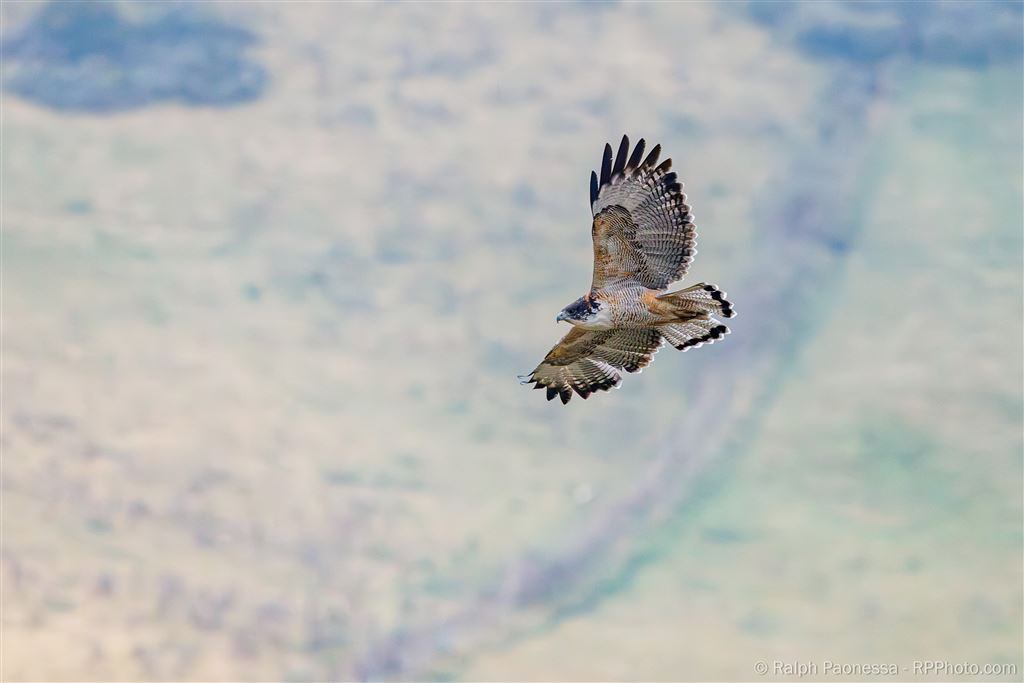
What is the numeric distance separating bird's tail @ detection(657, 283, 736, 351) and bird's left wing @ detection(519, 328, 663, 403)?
495 millimetres

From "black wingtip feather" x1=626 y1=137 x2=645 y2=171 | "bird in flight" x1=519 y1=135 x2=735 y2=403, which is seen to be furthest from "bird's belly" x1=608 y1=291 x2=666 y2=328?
"black wingtip feather" x1=626 y1=137 x2=645 y2=171

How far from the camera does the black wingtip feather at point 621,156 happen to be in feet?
72.5

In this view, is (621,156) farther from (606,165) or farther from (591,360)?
(591,360)

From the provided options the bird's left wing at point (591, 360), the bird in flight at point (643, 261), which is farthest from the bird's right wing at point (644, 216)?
the bird's left wing at point (591, 360)

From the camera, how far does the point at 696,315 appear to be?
22344 millimetres

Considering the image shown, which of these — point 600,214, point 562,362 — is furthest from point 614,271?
point 562,362

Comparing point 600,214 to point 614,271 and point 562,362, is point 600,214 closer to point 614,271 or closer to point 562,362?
point 614,271

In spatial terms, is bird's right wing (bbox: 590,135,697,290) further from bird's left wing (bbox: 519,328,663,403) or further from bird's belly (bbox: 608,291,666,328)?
bird's left wing (bbox: 519,328,663,403)

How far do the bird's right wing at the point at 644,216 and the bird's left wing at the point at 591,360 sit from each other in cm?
140

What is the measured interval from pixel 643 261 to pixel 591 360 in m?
2.72

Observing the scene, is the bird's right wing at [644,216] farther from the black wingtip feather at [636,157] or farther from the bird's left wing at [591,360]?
the bird's left wing at [591,360]

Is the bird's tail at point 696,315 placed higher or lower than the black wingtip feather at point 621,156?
lower

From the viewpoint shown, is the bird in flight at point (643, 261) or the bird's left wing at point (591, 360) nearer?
the bird in flight at point (643, 261)

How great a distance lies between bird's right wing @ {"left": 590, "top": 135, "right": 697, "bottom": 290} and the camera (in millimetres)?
21969
